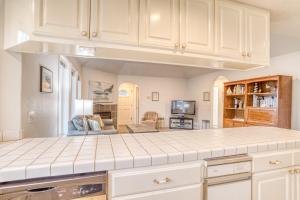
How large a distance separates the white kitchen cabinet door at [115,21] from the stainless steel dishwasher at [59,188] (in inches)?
33.3

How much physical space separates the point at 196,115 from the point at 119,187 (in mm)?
7320

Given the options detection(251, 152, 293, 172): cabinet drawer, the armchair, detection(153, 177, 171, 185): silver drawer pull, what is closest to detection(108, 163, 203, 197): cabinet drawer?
detection(153, 177, 171, 185): silver drawer pull

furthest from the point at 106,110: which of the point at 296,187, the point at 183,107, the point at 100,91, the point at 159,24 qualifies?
the point at 296,187

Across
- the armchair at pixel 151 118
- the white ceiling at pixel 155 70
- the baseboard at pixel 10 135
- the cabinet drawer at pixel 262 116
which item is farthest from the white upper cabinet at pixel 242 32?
the armchair at pixel 151 118

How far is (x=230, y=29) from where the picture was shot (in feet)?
5.23

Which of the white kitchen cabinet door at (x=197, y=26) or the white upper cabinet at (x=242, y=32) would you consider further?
the white upper cabinet at (x=242, y=32)

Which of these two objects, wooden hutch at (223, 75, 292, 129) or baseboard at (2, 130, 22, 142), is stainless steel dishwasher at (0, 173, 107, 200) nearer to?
baseboard at (2, 130, 22, 142)

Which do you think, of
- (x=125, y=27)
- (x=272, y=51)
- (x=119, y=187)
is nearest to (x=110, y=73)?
(x=272, y=51)

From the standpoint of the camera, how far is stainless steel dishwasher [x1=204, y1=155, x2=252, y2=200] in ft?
3.76

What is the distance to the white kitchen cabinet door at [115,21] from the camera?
1193 millimetres

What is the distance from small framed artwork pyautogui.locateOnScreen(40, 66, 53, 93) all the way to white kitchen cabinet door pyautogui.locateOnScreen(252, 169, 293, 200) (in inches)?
89.2

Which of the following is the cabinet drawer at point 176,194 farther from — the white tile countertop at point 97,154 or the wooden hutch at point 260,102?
the wooden hutch at point 260,102

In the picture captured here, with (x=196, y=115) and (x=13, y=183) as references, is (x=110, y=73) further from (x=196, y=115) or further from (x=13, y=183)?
(x=13, y=183)

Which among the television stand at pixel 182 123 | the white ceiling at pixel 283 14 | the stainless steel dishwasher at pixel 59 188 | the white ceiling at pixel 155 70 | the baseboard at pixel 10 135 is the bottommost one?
the television stand at pixel 182 123
